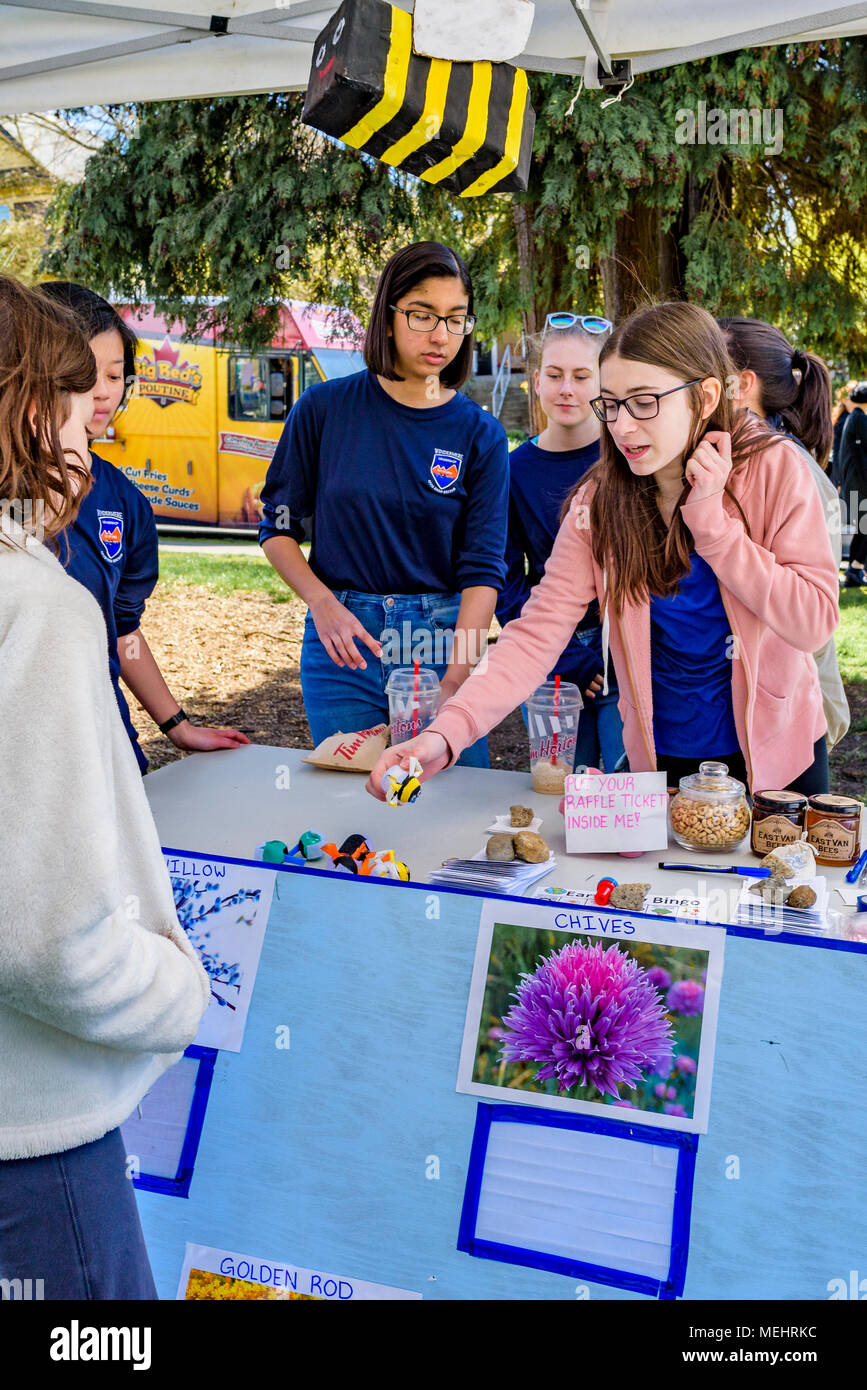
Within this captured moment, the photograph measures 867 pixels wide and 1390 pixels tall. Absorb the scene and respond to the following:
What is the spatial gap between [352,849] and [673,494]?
86cm

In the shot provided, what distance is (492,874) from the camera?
5.71ft

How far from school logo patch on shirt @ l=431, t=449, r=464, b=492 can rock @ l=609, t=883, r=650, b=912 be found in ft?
4.04

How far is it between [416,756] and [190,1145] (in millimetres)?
720

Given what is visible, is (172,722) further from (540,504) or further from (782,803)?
(782,803)

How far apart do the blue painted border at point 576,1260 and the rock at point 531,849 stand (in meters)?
0.41

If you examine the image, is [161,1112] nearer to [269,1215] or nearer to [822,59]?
[269,1215]

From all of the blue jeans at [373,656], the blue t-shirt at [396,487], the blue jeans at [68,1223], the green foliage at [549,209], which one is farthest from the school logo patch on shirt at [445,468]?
the green foliage at [549,209]

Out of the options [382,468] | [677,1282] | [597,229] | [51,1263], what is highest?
[597,229]

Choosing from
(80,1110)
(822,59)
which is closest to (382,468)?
(80,1110)

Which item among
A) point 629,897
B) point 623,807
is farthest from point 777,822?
point 629,897

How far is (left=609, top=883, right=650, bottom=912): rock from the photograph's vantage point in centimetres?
157

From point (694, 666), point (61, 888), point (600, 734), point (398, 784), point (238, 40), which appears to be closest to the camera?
point (61, 888)

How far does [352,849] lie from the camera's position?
181 cm

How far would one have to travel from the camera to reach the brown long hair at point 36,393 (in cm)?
110
